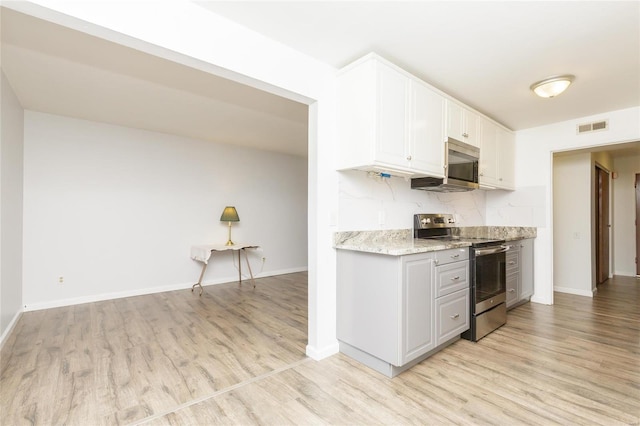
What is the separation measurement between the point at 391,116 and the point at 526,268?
316cm

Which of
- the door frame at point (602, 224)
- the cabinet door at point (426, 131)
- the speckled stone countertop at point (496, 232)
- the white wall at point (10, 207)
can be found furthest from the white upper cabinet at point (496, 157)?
the white wall at point (10, 207)

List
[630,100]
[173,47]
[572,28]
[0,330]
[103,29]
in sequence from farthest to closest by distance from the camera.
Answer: [630,100]
[0,330]
[572,28]
[173,47]
[103,29]

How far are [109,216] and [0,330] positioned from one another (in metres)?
1.88

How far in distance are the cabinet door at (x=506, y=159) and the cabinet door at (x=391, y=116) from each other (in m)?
2.26

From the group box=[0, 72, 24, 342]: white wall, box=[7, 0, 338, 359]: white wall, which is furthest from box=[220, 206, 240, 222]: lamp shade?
box=[7, 0, 338, 359]: white wall

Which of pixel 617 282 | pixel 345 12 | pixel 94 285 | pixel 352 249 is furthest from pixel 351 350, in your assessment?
pixel 617 282

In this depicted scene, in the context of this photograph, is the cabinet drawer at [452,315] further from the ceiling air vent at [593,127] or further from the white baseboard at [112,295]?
the white baseboard at [112,295]

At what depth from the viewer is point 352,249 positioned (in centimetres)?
244

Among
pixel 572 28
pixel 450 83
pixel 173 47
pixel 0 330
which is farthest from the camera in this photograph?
pixel 450 83

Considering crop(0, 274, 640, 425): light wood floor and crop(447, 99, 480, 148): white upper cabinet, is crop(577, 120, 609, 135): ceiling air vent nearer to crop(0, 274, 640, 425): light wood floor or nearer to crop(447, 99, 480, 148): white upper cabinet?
crop(447, 99, 480, 148): white upper cabinet

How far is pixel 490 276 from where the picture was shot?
2996 millimetres

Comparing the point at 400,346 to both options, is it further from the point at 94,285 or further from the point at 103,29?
the point at 94,285

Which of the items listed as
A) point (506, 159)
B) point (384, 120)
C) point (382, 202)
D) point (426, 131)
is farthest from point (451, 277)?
point (506, 159)

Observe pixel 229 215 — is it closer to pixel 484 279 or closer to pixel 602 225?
pixel 484 279
